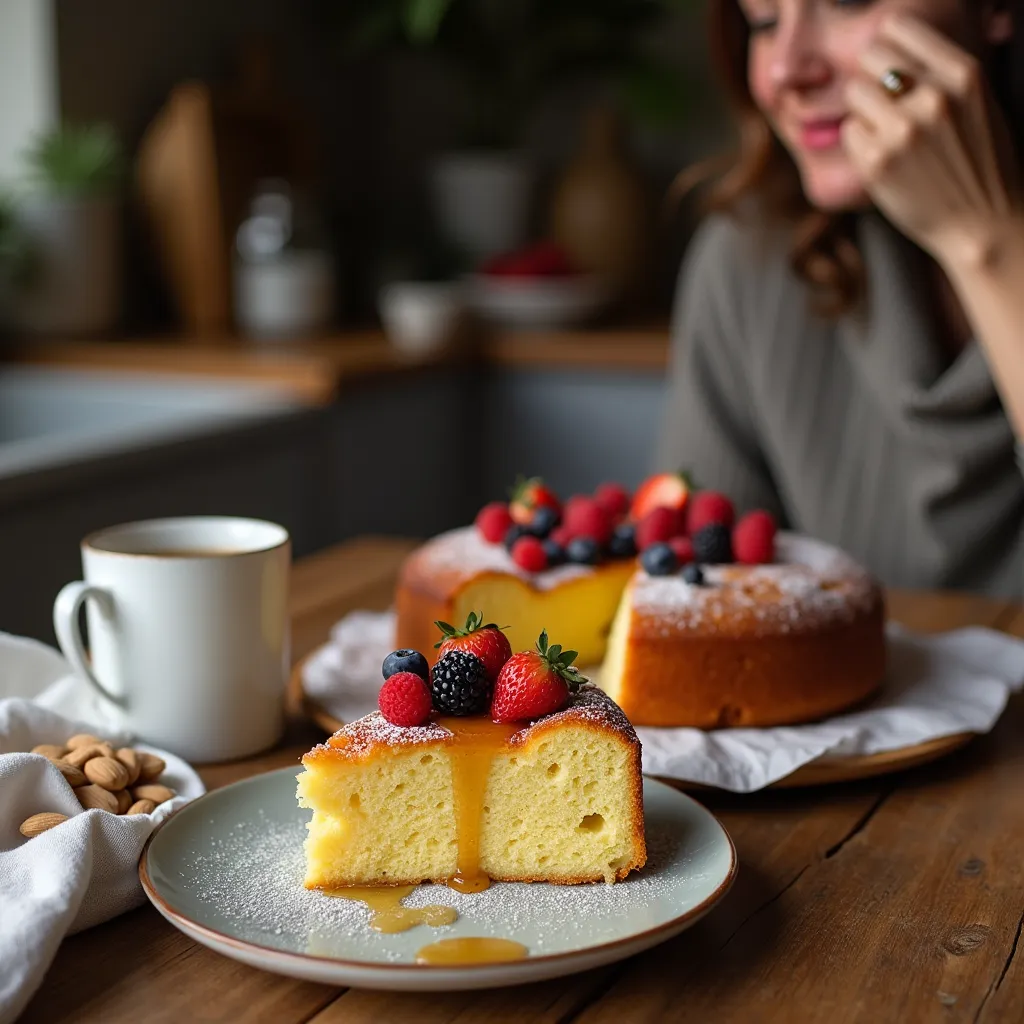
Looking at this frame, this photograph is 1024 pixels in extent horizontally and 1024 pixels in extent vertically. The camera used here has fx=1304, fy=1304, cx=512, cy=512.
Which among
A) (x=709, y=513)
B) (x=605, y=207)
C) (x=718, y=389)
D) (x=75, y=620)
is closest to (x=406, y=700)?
(x=75, y=620)

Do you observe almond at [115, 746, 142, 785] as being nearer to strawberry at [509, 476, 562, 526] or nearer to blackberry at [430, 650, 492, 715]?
blackberry at [430, 650, 492, 715]

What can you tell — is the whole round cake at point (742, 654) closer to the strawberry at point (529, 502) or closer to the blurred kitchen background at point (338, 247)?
the strawberry at point (529, 502)

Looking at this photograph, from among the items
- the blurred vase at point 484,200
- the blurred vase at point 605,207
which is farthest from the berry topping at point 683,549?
the blurred vase at point 484,200

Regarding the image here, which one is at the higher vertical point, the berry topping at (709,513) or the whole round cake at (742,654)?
the berry topping at (709,513)

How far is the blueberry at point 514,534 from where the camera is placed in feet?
4.46

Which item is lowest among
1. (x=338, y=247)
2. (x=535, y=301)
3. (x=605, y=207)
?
(x=535, y=301)

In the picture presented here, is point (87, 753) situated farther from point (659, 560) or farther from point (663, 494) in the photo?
point (663, 494)

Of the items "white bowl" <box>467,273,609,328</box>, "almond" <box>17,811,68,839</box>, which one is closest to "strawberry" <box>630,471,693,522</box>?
"almond" <box>17,811,68,839</box>

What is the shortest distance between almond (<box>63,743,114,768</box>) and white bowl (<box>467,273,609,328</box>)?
256 centimetres

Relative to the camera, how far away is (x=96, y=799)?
3.04ft

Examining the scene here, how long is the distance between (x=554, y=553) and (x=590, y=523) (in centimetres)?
6

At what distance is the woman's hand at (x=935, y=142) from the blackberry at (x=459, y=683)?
1245 millimetres

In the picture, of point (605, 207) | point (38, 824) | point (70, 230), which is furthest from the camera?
point (605, 207)

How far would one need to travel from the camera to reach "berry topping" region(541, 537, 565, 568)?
4.39 feet
